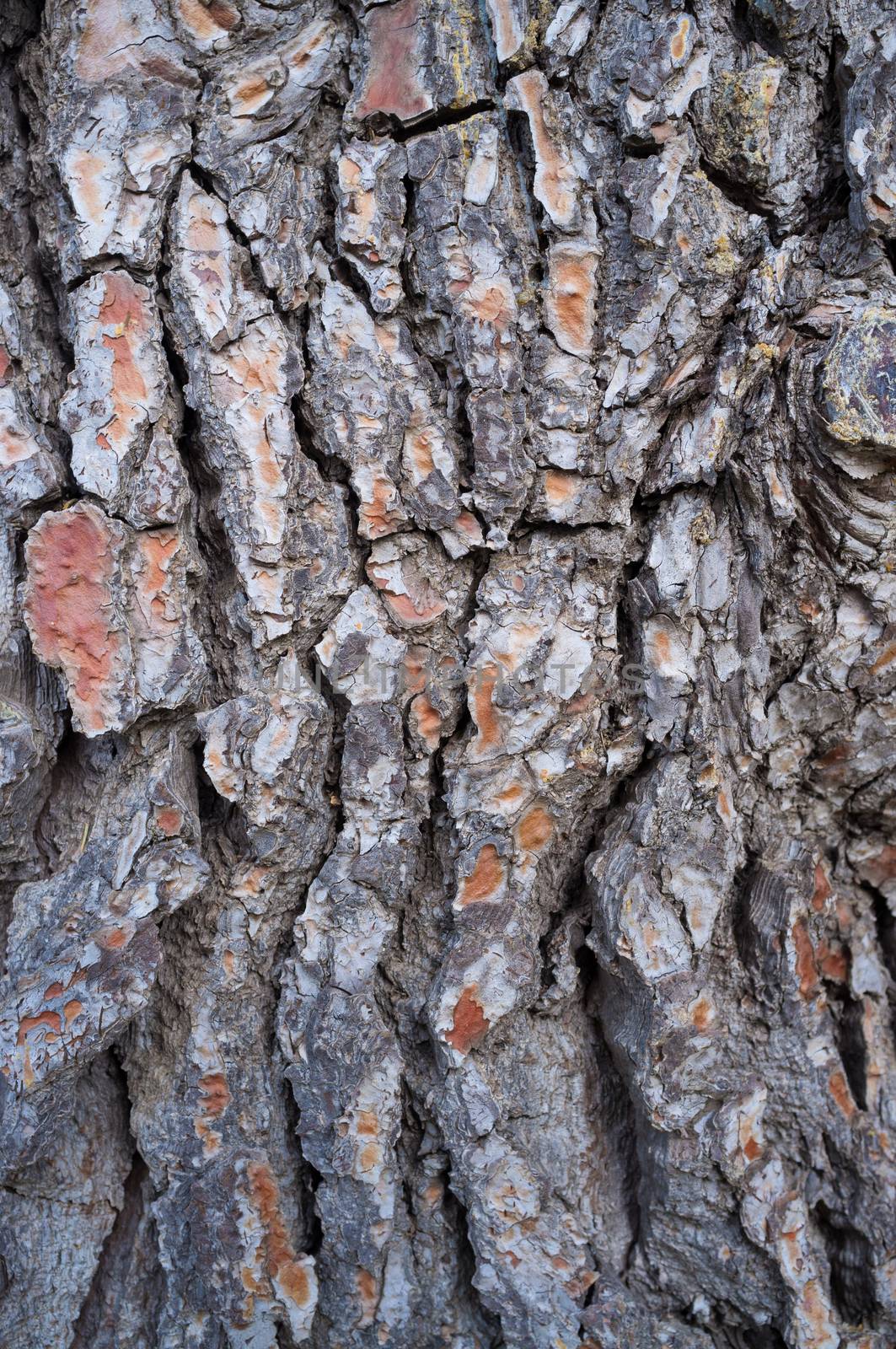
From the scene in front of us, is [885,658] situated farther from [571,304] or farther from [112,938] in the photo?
[112,938]

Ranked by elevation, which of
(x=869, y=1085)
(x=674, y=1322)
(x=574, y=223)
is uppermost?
(x=574, y=223)

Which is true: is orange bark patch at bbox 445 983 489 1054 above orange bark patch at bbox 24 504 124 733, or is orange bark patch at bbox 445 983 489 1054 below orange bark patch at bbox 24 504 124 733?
below

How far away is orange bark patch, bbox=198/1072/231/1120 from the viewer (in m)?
1.19

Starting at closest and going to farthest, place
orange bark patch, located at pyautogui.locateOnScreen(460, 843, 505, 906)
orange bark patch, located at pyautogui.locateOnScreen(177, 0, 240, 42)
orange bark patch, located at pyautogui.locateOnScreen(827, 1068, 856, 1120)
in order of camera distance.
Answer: orange bark patch, located at pyautogui.locateOnScreen(177, 0, 240, 42) < orange bark patch, located at pyautogui.locateOnScreen(460, 843, 505, 906) < orange bark patch, located at pyautogui.locateOnScreen(827, 1068, 856, 1120)

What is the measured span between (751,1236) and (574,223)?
1379 mm

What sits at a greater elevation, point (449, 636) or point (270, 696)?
point (449, 636)

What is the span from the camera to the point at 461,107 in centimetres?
113

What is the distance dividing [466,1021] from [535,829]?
0.27 meters

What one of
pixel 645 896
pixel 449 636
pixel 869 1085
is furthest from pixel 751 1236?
pixel 449 636

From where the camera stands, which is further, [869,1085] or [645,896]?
[869,1085]

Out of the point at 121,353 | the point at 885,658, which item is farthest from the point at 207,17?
the point at 885,658

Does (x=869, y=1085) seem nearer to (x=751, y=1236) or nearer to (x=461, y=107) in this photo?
(x=751, y=1236)

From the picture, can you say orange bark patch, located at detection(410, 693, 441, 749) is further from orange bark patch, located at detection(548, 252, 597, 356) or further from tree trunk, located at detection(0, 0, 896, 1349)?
orange bark patch, located at detection(548, 252, 597, 356)

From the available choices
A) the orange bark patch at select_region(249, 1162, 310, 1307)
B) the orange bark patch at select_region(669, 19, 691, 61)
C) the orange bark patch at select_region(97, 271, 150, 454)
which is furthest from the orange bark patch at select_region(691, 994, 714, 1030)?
the orange bark patch at select_region(669, 19, 691, 61)
